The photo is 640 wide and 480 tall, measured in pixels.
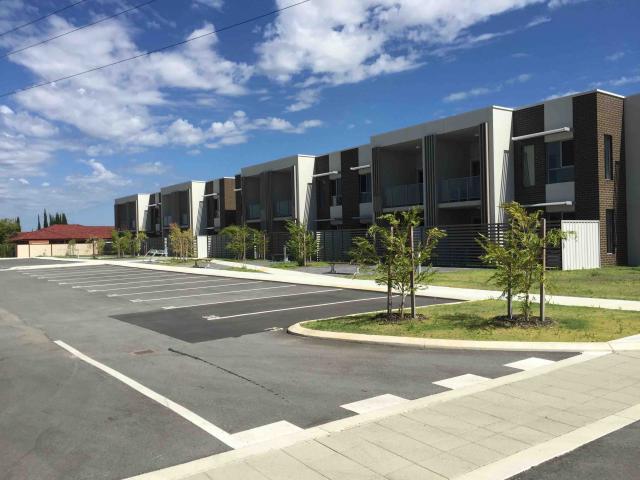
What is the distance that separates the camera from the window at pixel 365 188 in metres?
36.7

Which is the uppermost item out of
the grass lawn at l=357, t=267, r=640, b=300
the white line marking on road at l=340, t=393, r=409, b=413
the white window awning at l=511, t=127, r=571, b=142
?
the white window awning at l=511, t=127, r=571, b=142

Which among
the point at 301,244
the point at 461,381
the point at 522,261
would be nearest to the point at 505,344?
the point at 522,261

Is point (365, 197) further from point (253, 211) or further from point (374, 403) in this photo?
point (374, 403)

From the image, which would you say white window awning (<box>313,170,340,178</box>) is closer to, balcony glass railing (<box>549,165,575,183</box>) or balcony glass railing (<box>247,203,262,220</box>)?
balcony glass railing (<box>247,203,262,220</box>)

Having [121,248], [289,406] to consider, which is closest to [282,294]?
[289,406]

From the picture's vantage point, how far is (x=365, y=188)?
122 feet

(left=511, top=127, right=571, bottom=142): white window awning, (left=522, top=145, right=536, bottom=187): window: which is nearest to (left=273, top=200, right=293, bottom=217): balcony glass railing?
(left=522, top=145, right=536, bottom=187): window

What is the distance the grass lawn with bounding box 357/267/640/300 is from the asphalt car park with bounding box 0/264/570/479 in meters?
5.51

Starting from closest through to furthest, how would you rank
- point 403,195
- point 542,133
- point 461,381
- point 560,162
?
point 461,381
point 542,133
point 560,162
point 403,195

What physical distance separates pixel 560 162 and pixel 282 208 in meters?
23.1

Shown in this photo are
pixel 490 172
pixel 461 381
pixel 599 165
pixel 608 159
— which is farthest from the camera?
pixel 490 172

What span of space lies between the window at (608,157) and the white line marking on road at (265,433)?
76.0 ft

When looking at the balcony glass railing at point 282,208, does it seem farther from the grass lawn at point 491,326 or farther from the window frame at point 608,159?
the grass lawn at point 491,326

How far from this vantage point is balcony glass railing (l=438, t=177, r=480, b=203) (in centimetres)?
2836
